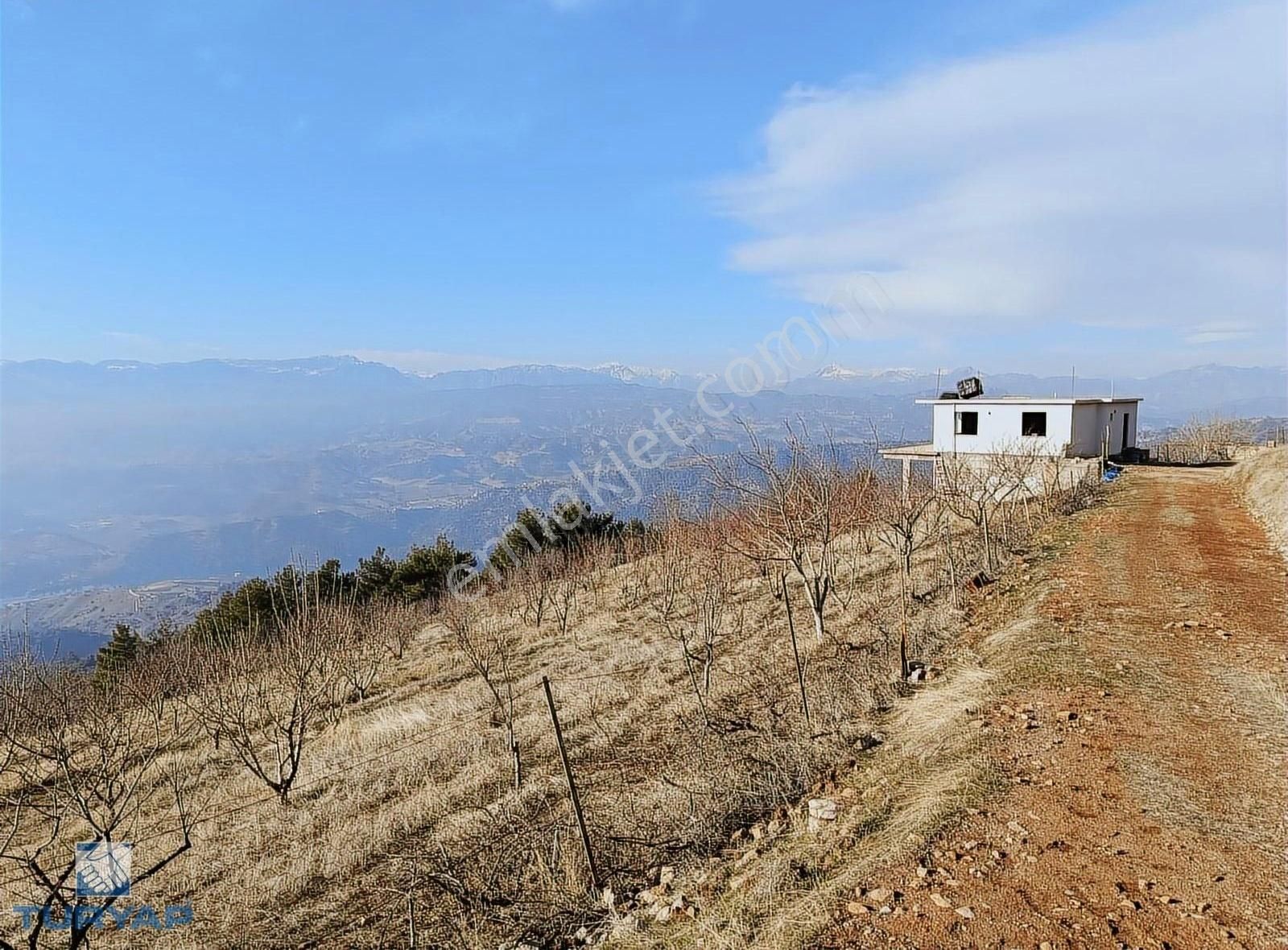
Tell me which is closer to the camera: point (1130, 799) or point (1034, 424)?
point (1130, 799)

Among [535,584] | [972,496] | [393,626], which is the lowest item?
[393,626]

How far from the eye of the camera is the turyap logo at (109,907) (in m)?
5.99

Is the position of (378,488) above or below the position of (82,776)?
below

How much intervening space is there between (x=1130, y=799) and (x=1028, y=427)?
23405 mm

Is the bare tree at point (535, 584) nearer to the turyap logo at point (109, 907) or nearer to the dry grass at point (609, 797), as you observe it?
the dry grass at point (609, 797)

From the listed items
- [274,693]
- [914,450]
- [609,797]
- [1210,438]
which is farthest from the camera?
[1210,438]

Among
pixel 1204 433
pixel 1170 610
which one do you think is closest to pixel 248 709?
pixel 1170 610

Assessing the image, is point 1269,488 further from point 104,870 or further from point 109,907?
point 104,870

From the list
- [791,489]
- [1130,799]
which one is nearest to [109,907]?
[1130,799]

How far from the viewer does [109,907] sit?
18.5ft

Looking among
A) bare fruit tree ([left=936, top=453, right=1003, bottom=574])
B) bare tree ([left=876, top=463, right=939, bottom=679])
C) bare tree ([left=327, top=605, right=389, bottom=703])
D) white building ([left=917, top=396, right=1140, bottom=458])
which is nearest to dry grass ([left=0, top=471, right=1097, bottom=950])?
bare tree ([left=876, top=463, right=939, bottom=679])

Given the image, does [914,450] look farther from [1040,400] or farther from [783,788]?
[783,788]

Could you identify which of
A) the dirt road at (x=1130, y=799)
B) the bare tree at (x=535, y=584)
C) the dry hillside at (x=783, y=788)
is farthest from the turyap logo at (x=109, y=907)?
the bare tree at (x=535, y=584)

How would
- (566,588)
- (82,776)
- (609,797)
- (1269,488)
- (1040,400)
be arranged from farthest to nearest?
1. (1040,400)
2. (566,588)
3. (1269,488)
4. (82,776)
5. (609,797)
